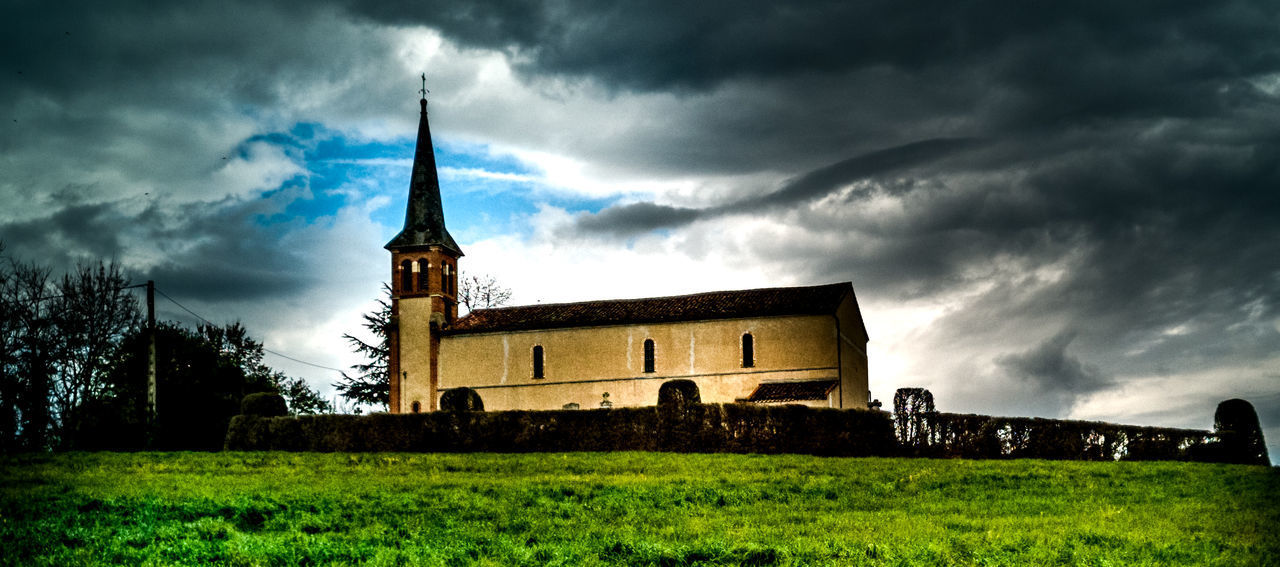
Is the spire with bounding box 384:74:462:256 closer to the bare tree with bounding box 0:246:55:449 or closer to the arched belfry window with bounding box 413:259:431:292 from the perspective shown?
the arched belfry window with bounding box 413:259:431:292

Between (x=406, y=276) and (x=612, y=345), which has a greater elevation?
(x=406, y=276)

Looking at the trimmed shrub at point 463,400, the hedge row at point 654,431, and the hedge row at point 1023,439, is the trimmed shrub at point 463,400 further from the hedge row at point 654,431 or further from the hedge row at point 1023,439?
the hedge row at point 1023,439

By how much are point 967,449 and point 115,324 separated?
33761 mm

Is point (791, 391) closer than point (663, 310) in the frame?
Yes

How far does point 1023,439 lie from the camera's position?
94.1 feet

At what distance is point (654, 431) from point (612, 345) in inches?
917

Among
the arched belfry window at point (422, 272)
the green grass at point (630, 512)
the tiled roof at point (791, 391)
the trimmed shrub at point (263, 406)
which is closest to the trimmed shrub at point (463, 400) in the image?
the trimmed shrub at point (263, 406)

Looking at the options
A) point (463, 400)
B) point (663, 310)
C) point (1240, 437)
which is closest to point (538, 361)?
point (663, 310)

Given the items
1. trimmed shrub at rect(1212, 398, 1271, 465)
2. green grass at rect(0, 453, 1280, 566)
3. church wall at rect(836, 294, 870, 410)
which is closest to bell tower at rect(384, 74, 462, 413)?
church wall at rect(836, 294, 870, 410)

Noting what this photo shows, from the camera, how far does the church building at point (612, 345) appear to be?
160 feet

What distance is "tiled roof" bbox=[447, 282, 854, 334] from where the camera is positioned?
49.7 meters

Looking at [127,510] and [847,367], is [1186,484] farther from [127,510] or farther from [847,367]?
[847,367]

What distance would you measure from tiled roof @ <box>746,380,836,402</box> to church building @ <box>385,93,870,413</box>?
72mm

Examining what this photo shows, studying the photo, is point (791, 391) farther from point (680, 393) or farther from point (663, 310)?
point (680, 393)
